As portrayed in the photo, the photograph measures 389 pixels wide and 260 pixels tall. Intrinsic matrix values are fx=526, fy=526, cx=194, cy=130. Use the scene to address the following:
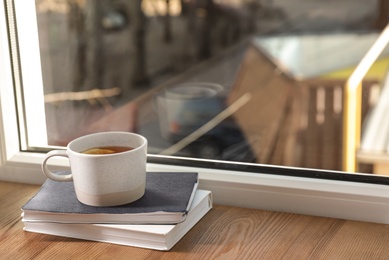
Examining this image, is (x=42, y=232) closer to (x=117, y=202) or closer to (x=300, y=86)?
(x=117, y=202)

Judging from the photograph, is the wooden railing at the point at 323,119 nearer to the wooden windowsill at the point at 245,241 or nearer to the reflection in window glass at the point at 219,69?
the reflection in window glass at the point at 219,69

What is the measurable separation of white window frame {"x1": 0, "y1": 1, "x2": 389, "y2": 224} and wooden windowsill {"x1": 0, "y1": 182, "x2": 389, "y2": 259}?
1cm

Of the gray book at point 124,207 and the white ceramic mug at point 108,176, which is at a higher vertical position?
the white ceramic mug at point 108,176

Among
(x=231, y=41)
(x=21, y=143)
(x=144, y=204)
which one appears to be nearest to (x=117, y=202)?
(x=144, y=204)

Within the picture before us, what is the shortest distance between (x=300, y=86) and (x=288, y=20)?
1.52 m

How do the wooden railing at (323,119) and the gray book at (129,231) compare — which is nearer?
the gray book at (129,231)

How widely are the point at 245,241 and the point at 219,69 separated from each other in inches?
244

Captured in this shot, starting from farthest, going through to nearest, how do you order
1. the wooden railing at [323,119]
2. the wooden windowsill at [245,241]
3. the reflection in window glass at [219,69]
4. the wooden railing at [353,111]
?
the reflection in window glass at [219,69] → the wooden railing at [323,119] → the wooden railing at [353,111] → the wooden windowsill at [245,241]

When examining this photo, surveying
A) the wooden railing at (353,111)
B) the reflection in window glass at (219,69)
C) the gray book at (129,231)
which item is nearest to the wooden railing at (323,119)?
the reflection in window glass at (219,69)

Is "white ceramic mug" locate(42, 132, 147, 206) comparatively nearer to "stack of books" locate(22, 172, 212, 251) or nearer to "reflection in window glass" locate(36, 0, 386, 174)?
"stack of books" locate(22, 172, 212, 251)

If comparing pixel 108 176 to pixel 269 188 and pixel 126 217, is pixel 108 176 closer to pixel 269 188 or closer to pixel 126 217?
pixel 126 217

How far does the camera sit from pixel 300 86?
6324 mm

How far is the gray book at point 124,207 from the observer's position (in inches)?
22.0

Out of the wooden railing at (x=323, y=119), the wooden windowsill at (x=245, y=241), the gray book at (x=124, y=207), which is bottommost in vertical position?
the wooden railing at (x=323, y=119)
